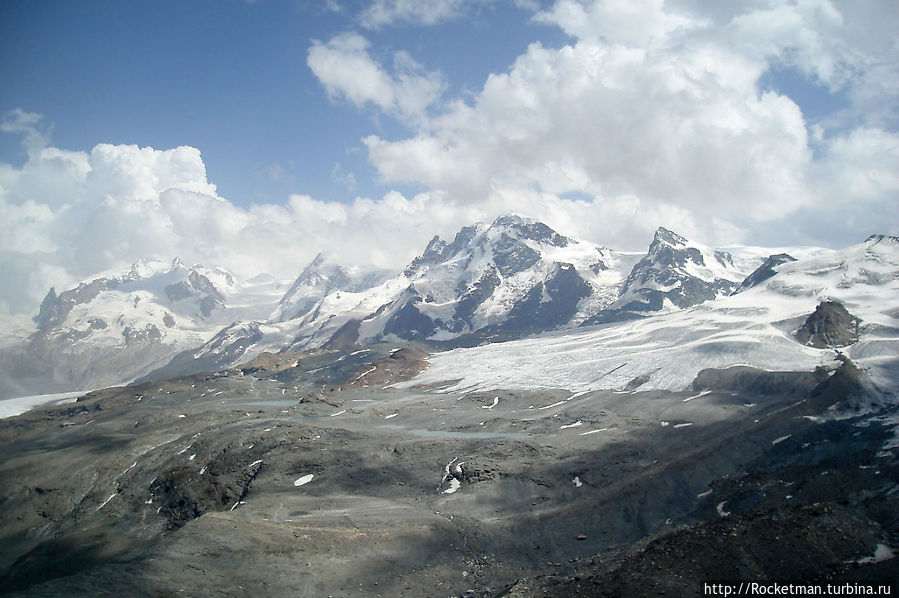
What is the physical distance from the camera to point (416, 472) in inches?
3546

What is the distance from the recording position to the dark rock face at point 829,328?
16375cm

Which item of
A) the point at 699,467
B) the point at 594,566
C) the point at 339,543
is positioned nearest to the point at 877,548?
the point at 594,566

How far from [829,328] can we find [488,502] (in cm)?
14239

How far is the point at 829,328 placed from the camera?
169875 mm

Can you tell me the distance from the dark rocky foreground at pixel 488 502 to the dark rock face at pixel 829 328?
43585mm

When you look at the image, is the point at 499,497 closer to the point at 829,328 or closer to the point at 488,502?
the point at 488,502

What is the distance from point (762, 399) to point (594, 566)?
87975 mm

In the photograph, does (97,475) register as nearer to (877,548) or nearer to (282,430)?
(282,430)

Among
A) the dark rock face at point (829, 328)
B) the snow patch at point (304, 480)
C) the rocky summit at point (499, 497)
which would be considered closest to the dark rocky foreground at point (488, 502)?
the rocky summit at point (499, 497)

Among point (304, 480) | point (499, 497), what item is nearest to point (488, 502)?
point (499, 497)

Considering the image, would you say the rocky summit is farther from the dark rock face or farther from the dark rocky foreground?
the dark rock face

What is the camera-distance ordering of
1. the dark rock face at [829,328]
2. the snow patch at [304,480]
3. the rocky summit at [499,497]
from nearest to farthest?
the rocky summit at [499,497] → the snow patch at [304,480] → the dark rock face at [829,328]

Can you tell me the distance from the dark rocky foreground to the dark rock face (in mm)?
43585

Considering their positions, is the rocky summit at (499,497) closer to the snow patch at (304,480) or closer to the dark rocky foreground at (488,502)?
the dark rocky foreground at (488,502)
